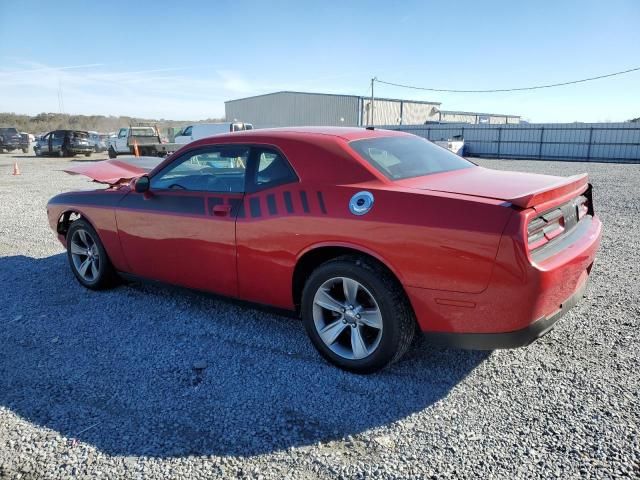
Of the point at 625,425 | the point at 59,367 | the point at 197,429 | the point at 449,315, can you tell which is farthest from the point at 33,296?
the point at 625,425

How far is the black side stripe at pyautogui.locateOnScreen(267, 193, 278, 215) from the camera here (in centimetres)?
320

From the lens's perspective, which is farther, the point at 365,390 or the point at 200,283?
the point at 200,283

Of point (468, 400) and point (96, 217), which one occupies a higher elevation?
point (96, 217)

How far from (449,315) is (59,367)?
260cm

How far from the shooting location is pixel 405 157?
11.4 feet

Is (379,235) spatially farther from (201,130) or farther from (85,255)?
(201,130)

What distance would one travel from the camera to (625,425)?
2.46 m

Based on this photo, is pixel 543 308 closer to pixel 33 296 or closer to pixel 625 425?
pixel 625 425

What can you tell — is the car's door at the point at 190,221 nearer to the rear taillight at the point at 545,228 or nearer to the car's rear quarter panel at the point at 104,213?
the car's rear quarter panel at the point at 104,213

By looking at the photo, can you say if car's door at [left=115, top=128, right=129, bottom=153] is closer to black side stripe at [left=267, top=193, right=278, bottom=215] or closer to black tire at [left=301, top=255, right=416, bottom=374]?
black side stripe at [left=267, top=193, right=278, bottom=215]

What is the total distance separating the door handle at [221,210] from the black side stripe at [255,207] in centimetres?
20

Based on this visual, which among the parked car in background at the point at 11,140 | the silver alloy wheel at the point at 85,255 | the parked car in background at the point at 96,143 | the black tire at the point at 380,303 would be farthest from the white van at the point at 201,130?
the black tire at the point at 380,303

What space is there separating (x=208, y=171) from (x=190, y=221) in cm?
46

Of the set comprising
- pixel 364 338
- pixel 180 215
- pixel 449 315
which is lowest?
pixel 364 338
